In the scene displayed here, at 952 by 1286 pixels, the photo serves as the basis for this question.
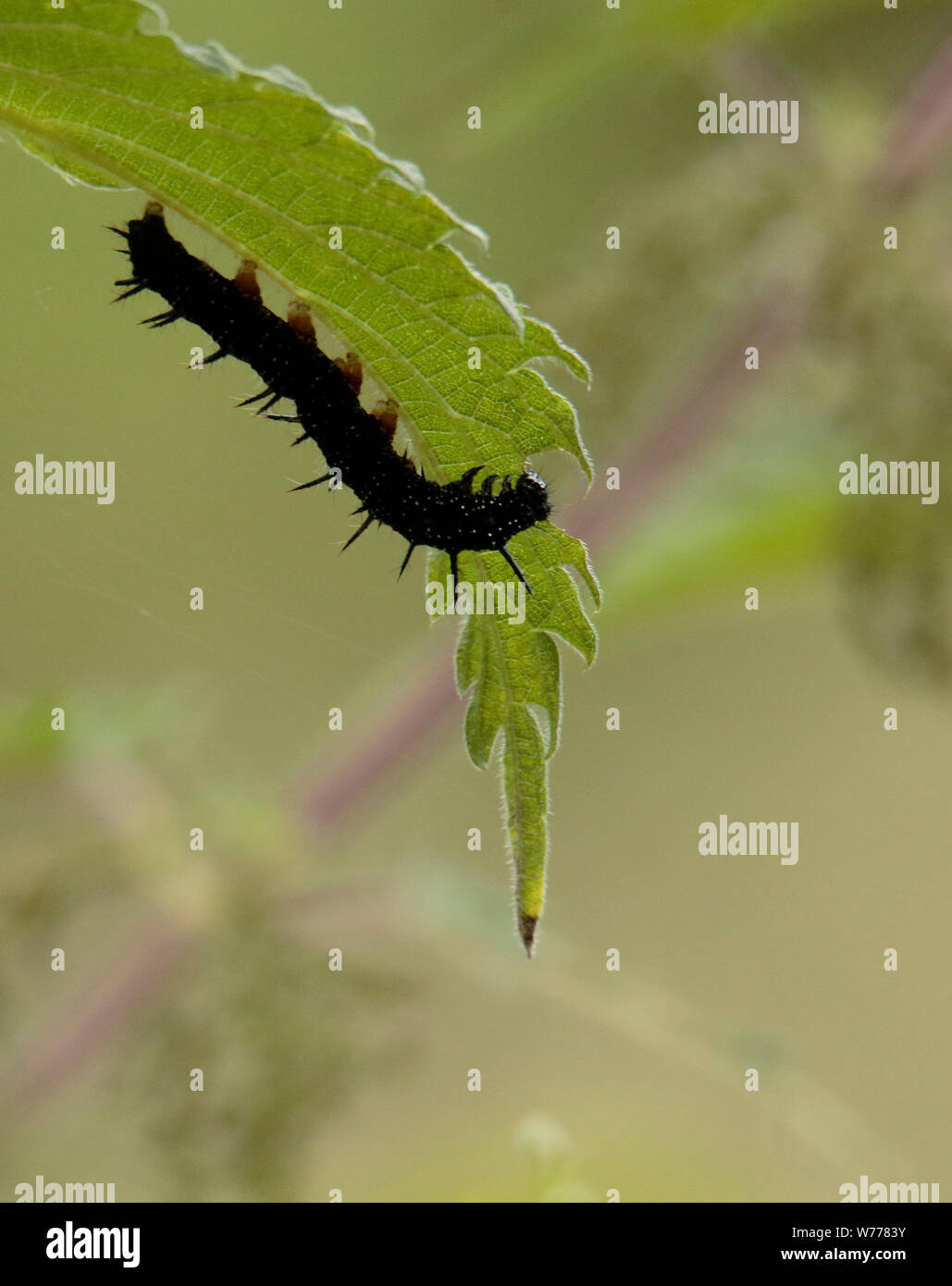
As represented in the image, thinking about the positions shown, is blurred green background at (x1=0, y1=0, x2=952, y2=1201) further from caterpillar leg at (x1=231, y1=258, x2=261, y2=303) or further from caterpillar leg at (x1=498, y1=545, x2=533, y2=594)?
caterpillar leg at (x1=498, y1=545, x2=533, y2=594)

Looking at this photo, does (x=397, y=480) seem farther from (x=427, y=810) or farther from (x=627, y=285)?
(x=427, y=810)

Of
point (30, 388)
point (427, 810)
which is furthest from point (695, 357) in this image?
point (427, 810)

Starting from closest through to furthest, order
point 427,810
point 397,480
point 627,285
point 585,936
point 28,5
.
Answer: point 28,5
point 397,480
point 627,285
point 585,936
point 427,810
